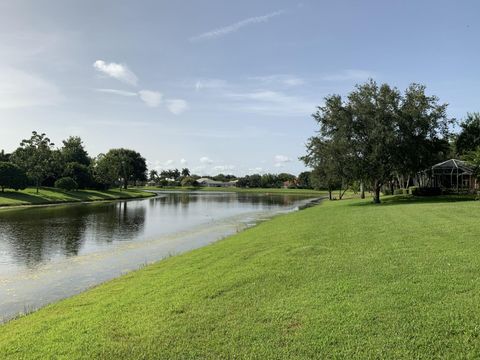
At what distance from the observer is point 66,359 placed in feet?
21.1

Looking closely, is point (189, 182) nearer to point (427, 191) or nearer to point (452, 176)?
point (452, 176)

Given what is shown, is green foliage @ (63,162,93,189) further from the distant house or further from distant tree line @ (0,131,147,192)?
the distant house

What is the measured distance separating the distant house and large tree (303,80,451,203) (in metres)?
8.69

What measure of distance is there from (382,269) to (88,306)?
269 inches

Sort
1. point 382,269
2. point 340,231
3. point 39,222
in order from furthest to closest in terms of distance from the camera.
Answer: point 39,222
point 340,231
point 382,269

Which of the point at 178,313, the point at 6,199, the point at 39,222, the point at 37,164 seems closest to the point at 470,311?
the point at 178,313

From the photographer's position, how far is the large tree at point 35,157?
244 feet

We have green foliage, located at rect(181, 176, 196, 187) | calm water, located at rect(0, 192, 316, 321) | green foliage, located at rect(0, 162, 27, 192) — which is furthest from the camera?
green foliage, located at rect(181, 176, 196, 187)

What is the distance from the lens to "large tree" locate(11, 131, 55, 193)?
7438cm

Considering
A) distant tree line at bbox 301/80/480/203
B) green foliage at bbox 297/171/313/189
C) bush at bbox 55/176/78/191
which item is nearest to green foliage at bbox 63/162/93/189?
bush at bbox 55/176/78/191

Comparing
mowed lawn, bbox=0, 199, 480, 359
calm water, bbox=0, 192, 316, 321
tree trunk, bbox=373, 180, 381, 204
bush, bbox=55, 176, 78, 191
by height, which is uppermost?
bush, bbox=55, 176, 78, 191

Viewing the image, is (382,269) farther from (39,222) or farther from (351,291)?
(39,222)

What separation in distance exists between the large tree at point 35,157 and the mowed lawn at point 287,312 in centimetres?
6982

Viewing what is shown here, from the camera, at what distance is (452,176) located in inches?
1916
